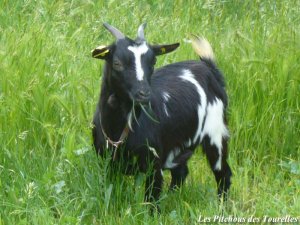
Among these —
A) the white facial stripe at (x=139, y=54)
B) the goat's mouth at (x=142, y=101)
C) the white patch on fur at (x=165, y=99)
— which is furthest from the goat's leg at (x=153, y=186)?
the white facial stripe at (x=139, y=54)

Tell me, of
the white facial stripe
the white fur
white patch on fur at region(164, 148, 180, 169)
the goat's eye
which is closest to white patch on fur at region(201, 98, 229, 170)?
white patch on fur at region(164, 148, 180, 169)

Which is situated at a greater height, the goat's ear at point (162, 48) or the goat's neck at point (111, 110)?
the goat's ear at point (162, 48)

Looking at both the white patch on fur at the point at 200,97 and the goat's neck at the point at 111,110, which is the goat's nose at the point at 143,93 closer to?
the goat's neck at the point at 111,110

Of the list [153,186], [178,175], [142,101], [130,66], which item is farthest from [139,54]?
[178,175]

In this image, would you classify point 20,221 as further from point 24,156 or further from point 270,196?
point 270,196

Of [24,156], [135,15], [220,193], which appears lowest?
[220,193]

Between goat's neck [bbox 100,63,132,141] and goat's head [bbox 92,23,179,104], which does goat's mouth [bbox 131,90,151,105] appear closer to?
goat's head [bbox 92,23,179,104]

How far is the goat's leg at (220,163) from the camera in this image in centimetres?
656

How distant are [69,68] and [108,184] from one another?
1704mm

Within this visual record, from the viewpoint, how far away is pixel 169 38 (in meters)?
7.96

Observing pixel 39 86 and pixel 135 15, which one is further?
pixel 135 15

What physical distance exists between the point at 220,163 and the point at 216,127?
278 millimetres

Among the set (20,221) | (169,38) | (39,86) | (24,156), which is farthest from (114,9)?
(20,221)

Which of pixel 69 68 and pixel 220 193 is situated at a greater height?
pixel 69 68
